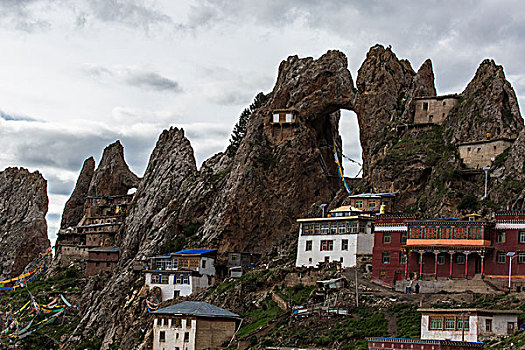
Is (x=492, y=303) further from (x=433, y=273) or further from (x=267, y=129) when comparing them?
(x=267, y=129)

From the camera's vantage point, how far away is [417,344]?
7369cm

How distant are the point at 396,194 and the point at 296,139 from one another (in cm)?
2833

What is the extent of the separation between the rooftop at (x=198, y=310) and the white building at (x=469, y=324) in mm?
29718

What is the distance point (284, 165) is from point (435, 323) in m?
62.9

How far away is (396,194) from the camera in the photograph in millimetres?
115688

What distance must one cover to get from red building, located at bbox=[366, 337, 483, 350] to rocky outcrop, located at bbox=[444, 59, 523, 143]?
45.2 meters

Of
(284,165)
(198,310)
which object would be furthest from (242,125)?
(198,310)

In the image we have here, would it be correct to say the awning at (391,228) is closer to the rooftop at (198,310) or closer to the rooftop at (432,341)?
the rooftop at (198,310)

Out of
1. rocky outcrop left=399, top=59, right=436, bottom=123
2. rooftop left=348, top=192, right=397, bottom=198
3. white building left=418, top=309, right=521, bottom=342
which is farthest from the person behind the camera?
rocky outcrop left=399, top=59, right=436, bottom=123

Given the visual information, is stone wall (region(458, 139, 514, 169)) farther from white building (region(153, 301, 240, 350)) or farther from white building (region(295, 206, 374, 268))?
white building (region(153, 301, 240, 350))

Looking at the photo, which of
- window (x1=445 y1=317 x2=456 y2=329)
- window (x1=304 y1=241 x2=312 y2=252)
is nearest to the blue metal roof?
window (x1=304 y1=241 x2=312 y2=252)

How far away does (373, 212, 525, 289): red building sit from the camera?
91500 mm

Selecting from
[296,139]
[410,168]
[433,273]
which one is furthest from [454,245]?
[296,139]

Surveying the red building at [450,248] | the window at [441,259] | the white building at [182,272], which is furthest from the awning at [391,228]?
the white building at [182,272]
